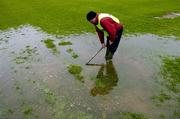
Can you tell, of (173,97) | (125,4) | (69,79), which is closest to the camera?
(173,97)

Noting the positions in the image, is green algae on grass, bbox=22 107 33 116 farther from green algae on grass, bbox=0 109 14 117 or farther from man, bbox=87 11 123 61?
man, bbox=87 11 123 61

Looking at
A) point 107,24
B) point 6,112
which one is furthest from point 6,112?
point 107,24

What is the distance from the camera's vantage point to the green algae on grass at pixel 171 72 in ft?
38.7

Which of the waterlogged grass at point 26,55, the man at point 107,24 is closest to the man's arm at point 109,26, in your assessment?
the man at point 107,24

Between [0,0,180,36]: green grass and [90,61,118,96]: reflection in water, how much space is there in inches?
301

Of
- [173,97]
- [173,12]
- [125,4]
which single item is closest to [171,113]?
[173,97]

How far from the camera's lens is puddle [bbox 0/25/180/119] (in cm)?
1029

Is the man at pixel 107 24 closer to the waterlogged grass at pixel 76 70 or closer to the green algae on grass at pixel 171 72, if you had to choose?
the waterlogged grass at pixel 76 70

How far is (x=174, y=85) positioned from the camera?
11867mm

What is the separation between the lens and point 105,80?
12.8 m

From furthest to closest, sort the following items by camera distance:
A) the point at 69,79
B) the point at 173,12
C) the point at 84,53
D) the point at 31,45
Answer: the point at 173,12 → the point at 31,45 → the point at 84,53 → the point at 69,79

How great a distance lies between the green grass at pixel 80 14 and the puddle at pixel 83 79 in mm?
2820

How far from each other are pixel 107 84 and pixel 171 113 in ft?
11.2

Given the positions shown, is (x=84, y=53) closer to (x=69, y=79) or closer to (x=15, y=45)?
(x=69, y=79)
